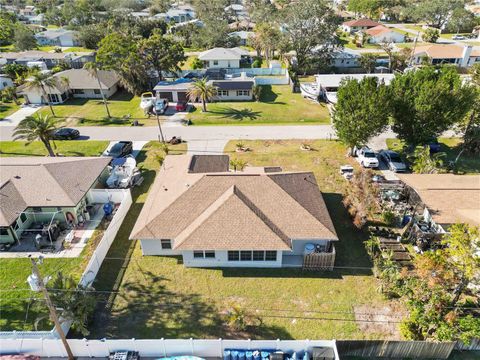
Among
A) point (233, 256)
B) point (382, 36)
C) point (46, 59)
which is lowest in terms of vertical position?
point (233, 256)

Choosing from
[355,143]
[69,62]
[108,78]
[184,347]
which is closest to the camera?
[184,347]

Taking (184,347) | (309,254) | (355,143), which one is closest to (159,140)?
(355,143)

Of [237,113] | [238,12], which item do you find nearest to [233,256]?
[237,113]

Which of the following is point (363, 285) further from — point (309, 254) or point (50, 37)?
point (50, 37)

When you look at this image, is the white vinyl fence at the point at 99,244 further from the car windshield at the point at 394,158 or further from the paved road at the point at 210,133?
the car windshield at the point at 394,158

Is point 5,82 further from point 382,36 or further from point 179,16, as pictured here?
point 382,36

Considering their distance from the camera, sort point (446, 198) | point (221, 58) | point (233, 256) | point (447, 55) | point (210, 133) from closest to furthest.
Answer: point (233, 256) < point (446, 198) < point (210, 133) < point (221, 58) < point (447, 55)
